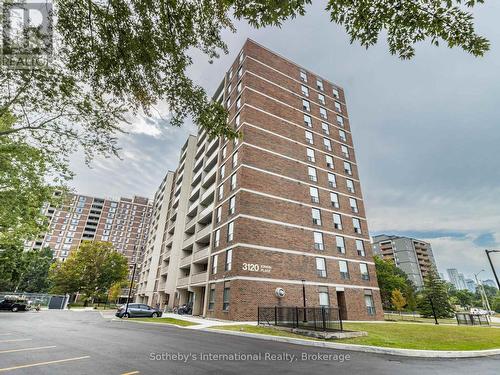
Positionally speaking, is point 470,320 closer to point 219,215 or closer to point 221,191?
point 219,215

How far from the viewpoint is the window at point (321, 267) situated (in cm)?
2414

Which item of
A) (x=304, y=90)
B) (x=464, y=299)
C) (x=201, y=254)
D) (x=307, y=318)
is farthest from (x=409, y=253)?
(x=307, y=318)

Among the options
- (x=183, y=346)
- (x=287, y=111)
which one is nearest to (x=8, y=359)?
(x=183, y=346)

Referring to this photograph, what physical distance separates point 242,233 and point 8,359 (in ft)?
53.1

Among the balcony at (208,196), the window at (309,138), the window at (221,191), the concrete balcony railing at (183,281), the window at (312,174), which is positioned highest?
the window at (309,138)

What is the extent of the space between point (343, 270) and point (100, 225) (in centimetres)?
10048

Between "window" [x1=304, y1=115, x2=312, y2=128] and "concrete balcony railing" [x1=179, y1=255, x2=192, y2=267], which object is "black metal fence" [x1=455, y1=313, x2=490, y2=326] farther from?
"concrete balcony railing" [x1=179, y1=255, x2=192, y2=267]

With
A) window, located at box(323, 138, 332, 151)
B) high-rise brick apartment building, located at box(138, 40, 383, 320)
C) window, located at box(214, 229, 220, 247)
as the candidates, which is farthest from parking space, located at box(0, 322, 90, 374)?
window, located at box(323, 138, 332, 151)

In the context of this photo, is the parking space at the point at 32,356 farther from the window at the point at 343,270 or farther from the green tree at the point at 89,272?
the green tree at the point at 89,272

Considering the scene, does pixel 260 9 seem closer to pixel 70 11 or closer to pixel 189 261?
pixel 70 11

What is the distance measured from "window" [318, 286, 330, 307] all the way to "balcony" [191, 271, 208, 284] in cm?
1090

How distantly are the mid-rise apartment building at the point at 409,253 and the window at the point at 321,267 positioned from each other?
97.9m

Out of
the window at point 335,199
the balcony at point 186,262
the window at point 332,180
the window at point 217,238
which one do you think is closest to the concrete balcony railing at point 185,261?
the balcony at point 186,262

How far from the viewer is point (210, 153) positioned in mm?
36688
